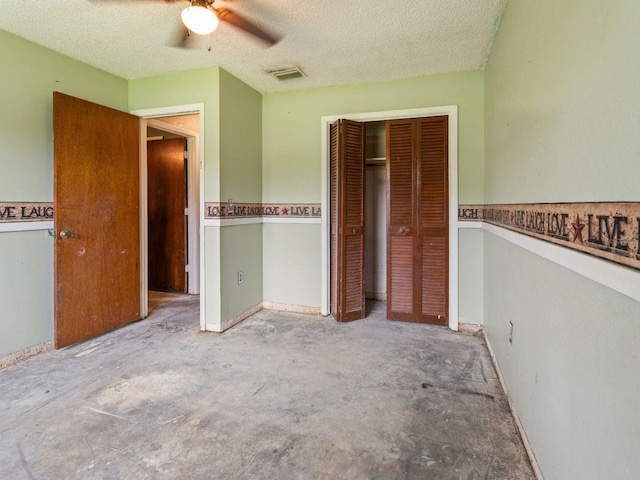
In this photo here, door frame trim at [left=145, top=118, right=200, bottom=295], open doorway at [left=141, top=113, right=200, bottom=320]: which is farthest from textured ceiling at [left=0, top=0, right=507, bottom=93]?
open doorway at [left=141, top=113, right=200, bottom=320]

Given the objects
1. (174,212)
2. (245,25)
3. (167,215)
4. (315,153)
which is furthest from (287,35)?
(167,215)

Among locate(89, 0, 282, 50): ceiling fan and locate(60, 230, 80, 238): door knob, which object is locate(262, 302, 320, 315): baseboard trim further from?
locate(89, 0, 282, 50): ceiling fan

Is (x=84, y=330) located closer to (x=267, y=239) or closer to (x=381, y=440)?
(x=267, y=239)

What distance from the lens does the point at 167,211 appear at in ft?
14.9

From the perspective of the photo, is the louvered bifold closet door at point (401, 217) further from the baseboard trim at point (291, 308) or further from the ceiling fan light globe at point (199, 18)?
the ceiling fan light globe at point (199, 18)

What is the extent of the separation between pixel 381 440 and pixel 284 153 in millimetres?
2884

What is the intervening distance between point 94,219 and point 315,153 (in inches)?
83.6

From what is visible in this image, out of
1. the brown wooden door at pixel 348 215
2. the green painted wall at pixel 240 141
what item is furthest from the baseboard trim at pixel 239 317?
the green painted wall at pixel 240 141

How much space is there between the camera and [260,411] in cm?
185

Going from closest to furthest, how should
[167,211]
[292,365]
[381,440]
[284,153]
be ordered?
[381,440]
[292,365]
[284,153]
[167,211]

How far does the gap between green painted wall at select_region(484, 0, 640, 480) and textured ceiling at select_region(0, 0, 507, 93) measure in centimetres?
62

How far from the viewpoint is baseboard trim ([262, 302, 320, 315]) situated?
143 inches

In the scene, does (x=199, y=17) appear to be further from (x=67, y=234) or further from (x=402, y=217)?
(x=402, y=217)

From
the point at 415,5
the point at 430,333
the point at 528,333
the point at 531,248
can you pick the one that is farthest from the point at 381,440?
the point at 415,5
